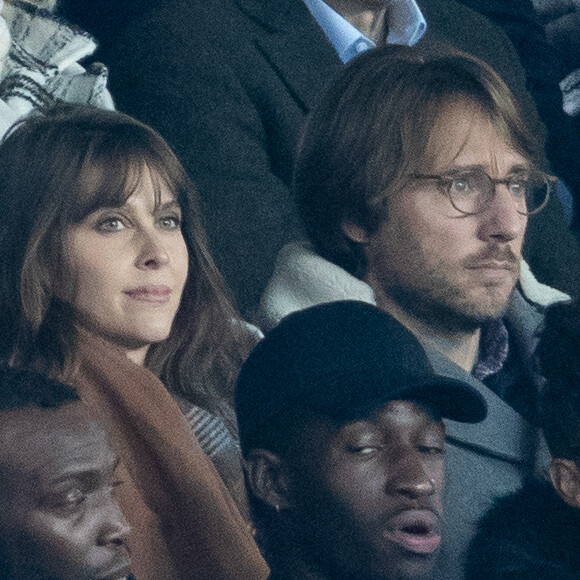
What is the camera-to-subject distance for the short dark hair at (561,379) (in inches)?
74.2

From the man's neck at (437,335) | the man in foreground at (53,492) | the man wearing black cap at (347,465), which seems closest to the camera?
the man in foreground at (53,492)

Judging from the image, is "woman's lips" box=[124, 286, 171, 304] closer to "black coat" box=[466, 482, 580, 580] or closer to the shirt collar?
"black coat" box=[466, 482, 580, 580]

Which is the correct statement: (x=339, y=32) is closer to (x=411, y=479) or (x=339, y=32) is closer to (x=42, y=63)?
(x=42, y=63)

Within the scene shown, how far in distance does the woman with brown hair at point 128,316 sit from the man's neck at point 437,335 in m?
0.28

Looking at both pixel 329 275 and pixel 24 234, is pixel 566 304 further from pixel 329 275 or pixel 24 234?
pixel 24 234

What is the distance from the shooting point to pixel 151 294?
1785 millimetres

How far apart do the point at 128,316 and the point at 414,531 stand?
0.42 meters

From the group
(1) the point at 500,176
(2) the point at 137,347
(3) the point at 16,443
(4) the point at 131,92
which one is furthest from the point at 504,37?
(3) the point at 16,443

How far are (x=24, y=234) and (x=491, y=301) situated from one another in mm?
660

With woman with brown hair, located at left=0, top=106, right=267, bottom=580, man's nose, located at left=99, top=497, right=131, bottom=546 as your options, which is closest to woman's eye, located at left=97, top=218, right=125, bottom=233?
woman with brown hair, located at left=0, top=106, right=267, bottom=580

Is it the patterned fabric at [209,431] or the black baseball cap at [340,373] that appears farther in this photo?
the patterned fabric at [209,431]

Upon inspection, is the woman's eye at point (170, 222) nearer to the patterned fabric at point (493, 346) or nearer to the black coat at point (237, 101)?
the black coat at point (237, 101)

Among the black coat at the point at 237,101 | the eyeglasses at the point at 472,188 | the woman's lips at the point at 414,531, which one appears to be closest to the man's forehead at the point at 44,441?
the woman's lips at the point at 414,531

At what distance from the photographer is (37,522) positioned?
1.53 meters
